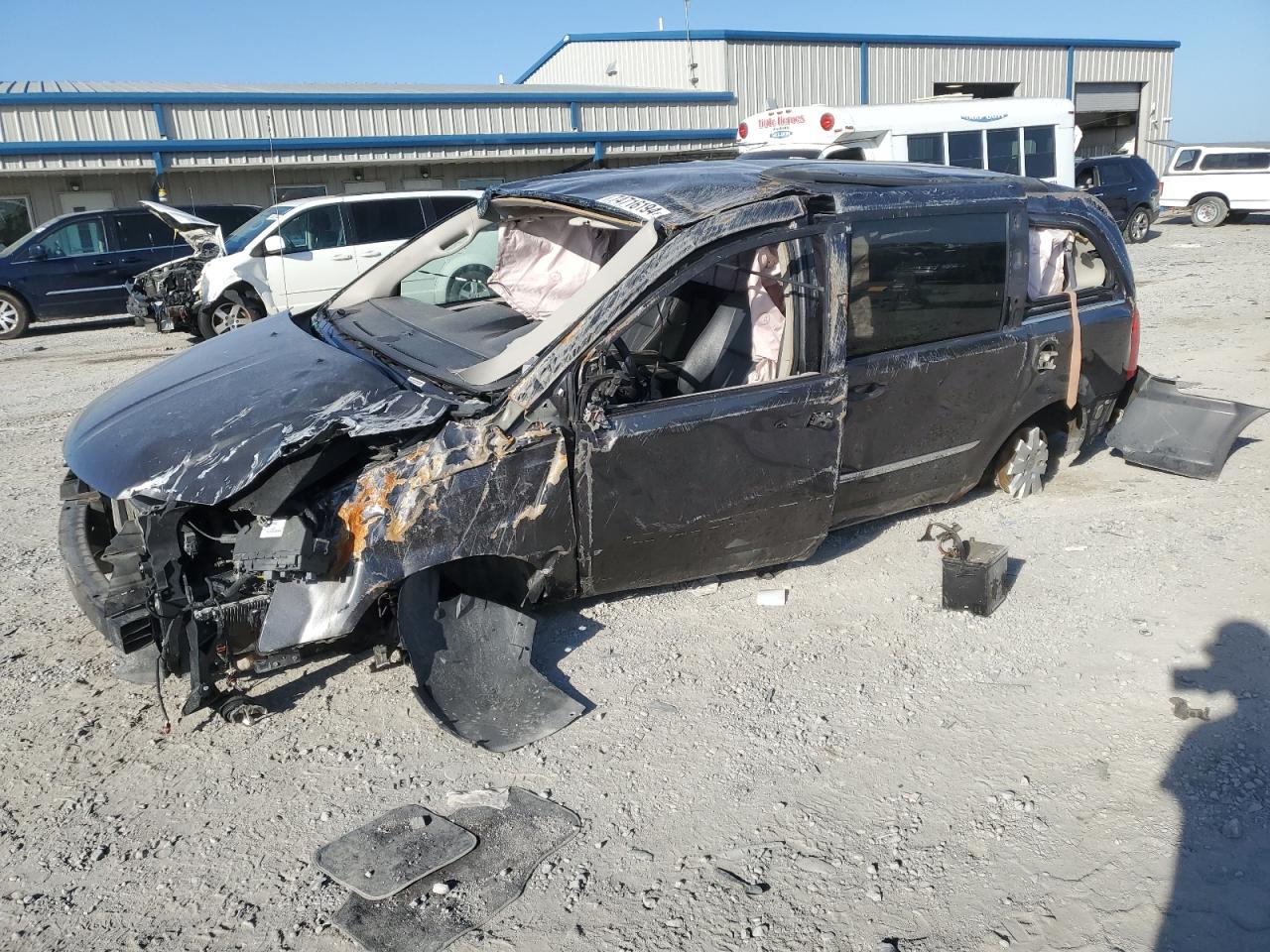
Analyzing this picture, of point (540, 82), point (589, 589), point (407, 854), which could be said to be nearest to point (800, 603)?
point (589, 589)

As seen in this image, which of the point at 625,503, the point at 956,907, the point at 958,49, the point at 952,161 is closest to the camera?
the point at 956,907

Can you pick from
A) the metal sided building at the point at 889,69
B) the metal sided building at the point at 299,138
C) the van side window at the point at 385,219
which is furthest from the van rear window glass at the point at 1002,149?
the metal sided building at the point at 299,138

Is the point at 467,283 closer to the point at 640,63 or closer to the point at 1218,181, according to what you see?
the point at 1218,181

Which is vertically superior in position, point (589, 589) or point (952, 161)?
point (952, 161)

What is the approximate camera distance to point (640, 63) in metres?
27.5

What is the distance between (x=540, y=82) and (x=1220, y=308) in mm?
25660

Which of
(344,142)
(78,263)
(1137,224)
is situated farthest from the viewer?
(1137,224)

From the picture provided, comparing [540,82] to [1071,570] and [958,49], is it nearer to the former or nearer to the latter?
[958,49]

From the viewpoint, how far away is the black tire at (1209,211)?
2322 centimetres

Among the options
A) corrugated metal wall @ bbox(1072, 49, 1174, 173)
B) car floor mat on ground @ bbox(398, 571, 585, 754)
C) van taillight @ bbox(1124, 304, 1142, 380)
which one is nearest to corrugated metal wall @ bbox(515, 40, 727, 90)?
corrugated metal wall @ bbox(1072, 49, 1174, 173)

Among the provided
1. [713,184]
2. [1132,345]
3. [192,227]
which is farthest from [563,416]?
[192,227]

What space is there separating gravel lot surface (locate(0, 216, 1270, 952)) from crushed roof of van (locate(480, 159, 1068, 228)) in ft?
5.74

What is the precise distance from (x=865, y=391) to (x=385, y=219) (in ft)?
33.7

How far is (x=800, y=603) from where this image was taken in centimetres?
459
